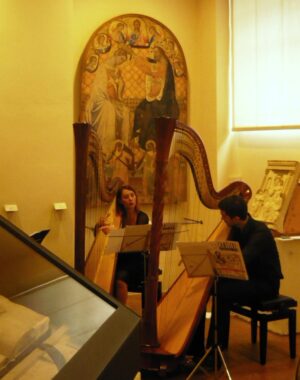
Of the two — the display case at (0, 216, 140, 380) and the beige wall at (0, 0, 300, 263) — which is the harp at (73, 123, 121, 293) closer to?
the beige wall at (0, 0, 300, 263)

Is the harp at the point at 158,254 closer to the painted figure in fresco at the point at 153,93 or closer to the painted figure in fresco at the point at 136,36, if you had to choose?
the painted figure in fresco at the point at 153,93

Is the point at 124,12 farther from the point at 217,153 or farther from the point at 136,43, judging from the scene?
the point at 217,153

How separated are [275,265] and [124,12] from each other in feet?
10.2

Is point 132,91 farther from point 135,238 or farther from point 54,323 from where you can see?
point 54,323

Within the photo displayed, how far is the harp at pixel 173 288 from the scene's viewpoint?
361 cm

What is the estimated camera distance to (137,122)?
6320mm

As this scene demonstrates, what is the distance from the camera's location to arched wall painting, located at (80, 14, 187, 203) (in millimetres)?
6070

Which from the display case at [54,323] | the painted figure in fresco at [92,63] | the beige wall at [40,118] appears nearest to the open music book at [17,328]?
the display case at [54,323]

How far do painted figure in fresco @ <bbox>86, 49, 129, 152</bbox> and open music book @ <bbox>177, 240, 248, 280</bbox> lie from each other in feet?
8.11

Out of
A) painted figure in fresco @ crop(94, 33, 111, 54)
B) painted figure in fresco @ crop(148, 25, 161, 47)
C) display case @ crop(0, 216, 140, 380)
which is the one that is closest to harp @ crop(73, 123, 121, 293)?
painted figure in fresco @ crop(94, 33, 111, 54)

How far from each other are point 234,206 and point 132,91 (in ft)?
7.63

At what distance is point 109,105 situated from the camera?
615 cm

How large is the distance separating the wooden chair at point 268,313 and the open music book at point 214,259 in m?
0.82

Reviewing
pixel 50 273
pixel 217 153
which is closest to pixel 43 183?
pixel 217 153
